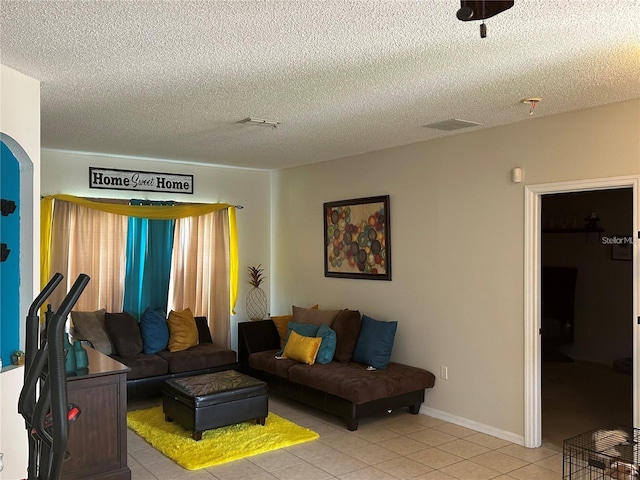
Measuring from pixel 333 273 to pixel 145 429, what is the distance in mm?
2658

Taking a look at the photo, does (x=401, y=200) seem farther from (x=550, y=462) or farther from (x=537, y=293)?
(x=550, y=462)

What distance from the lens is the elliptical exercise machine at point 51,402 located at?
1464 mm

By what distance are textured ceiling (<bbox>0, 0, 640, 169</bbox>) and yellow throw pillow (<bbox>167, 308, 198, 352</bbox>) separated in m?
2.23

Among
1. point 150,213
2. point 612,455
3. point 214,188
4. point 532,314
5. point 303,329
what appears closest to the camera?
point 612,455

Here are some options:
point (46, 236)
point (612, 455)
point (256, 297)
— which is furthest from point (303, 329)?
point (612, 455)

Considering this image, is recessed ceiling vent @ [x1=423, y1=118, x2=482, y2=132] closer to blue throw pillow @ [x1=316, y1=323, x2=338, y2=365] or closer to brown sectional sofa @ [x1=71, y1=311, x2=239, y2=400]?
blue throw pillow @ [x1=316, y1=323, x2=338, y2=365]

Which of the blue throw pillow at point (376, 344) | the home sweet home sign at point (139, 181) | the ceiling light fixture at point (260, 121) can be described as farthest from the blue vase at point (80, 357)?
the home sweet home sign at point (139, 181)

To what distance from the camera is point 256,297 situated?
7480mm

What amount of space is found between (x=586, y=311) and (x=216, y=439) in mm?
3064

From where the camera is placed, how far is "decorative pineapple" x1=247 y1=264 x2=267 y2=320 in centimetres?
740

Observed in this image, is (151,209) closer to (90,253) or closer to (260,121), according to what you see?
(90,253)

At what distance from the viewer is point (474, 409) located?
16.5ft

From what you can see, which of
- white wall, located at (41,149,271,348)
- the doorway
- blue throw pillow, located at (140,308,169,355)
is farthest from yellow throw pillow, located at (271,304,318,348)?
the doorway

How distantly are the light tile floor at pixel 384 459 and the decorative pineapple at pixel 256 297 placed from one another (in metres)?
2.53
